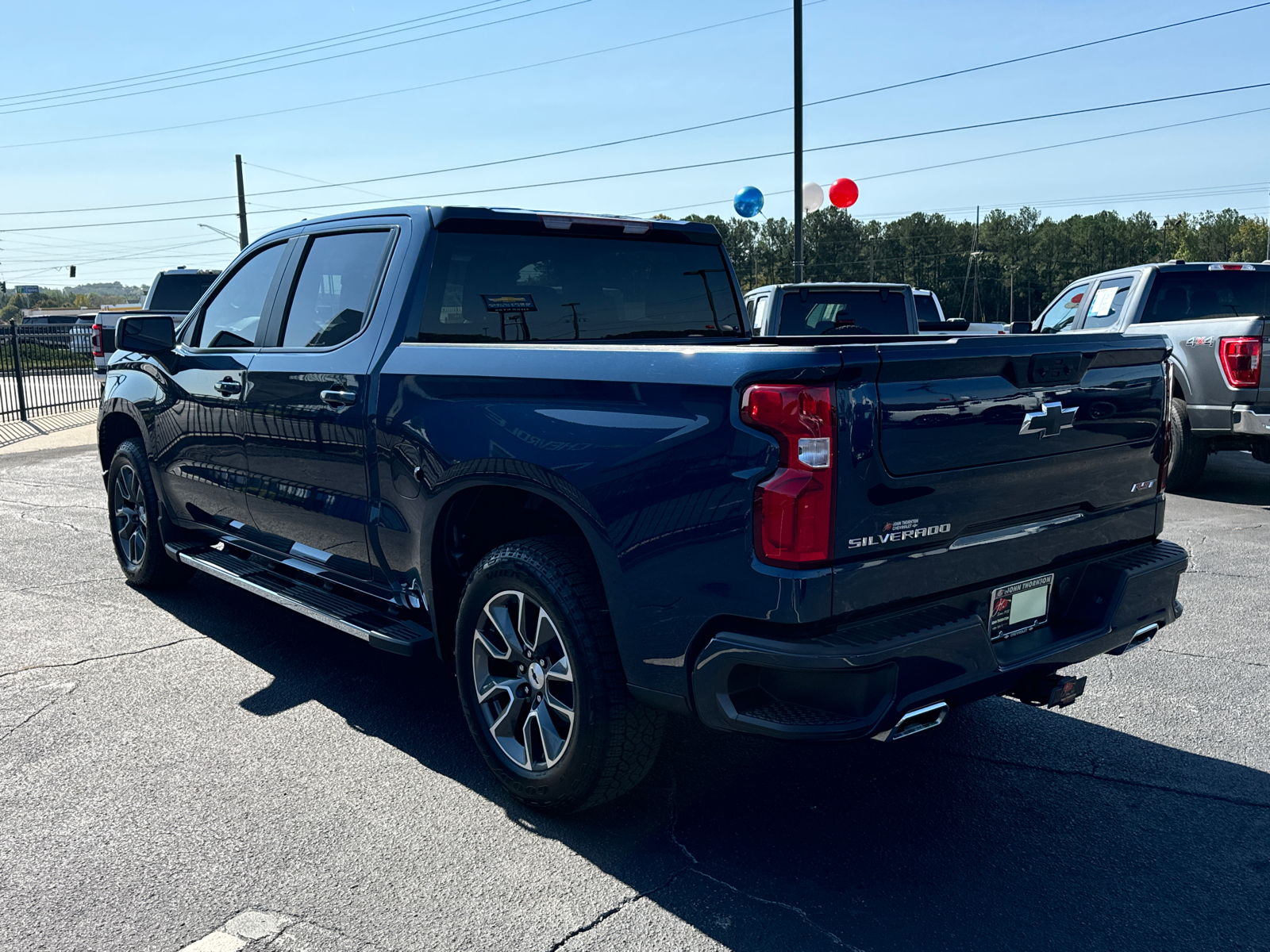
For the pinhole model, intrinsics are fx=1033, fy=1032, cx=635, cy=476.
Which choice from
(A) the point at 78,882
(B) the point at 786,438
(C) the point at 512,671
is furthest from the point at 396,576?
(B) the point at 786,438

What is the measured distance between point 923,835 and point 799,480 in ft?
4.63

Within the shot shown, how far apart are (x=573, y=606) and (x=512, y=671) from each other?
570 mm

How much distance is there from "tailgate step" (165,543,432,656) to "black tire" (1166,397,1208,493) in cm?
748

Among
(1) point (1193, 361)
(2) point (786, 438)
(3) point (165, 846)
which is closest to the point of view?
(2) point (786, 438)

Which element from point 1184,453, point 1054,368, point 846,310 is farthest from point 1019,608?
point 846,310

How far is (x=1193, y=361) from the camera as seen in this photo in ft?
29.4

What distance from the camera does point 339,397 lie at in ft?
13.5

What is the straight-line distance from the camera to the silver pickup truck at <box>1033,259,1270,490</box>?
8586mm

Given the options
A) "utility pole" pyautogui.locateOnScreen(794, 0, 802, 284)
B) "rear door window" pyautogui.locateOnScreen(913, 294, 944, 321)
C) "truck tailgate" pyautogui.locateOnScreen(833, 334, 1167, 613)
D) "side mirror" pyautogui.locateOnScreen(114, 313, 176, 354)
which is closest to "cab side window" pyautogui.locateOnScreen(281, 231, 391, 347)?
"side mirror" pyautogui.locateOnScreen(114, 313, 176, 354)

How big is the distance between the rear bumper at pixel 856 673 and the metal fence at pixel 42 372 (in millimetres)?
17298

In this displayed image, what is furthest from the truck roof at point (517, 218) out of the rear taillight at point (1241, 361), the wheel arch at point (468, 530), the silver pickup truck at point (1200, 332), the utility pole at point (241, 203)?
the utility pole at point (241, 203)

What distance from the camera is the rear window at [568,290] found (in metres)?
4.09

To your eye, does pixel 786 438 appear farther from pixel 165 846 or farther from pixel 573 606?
pixel 165 846

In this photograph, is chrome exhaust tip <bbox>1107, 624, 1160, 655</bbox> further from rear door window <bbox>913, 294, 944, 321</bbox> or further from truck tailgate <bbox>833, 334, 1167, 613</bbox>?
rear door window <bbox>913, 294, 944, 321</bbox>
